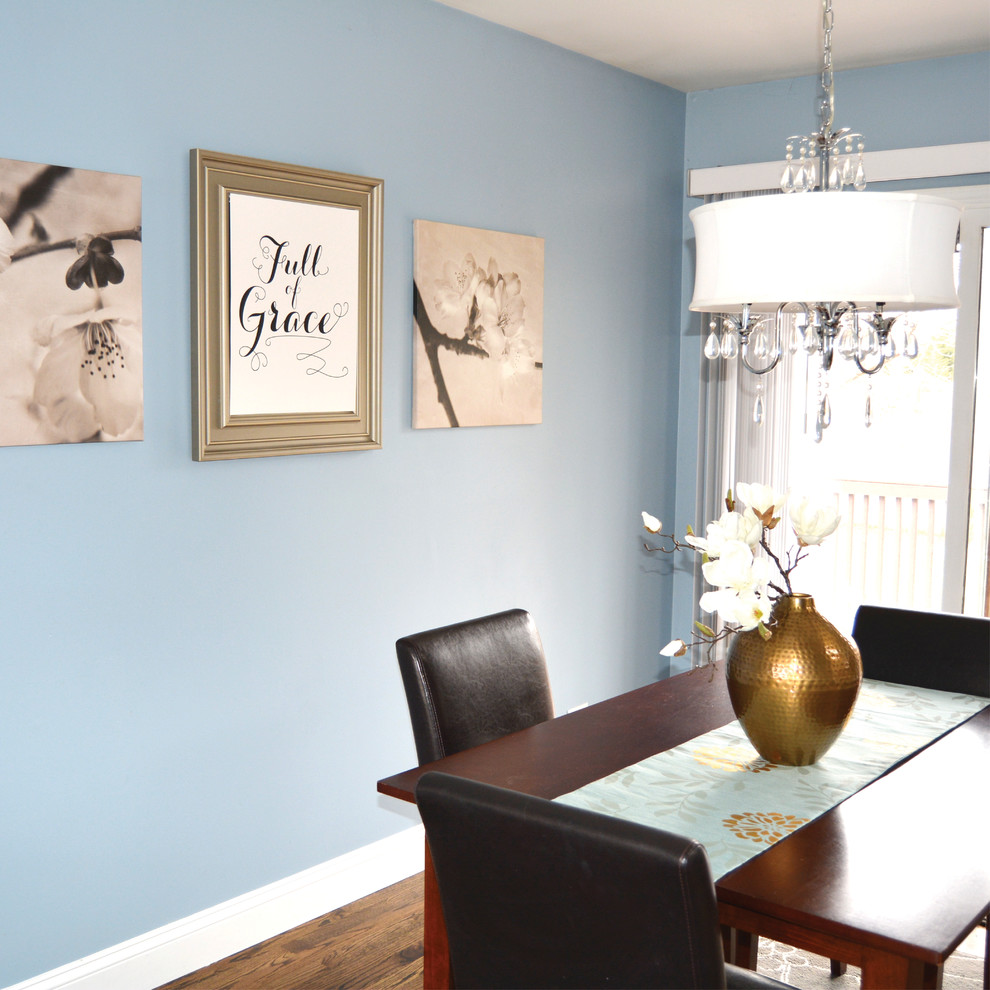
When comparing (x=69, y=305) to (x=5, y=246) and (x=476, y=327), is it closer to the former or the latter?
(x=5, y=246)

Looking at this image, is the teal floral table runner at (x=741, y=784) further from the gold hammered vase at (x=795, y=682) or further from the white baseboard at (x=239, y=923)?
the white baseboard at (x=239, y=923)

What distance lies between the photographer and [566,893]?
4.37 feet

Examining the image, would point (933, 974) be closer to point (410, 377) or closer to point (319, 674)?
point (319, 674)

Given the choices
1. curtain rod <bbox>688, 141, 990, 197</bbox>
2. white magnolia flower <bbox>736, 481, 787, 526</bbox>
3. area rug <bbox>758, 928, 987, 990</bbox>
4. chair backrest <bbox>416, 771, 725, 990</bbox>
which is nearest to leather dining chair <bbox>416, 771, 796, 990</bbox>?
chair backrest <bbox>416, 771, 725, 990</bbox>

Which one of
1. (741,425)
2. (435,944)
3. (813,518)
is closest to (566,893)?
(435,944)

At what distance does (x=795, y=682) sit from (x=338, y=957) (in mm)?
1538

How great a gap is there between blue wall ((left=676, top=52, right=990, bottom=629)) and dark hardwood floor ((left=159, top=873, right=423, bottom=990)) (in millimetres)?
1853

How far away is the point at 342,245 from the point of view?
9.45ft

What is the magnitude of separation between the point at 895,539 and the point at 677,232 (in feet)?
6.77

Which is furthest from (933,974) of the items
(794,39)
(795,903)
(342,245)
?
(794,39)

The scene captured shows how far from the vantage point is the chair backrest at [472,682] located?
2.18 metres

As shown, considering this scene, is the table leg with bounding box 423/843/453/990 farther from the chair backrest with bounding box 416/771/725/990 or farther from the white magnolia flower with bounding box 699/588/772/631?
the white magnolia flower with bounding box 699/588/772/631

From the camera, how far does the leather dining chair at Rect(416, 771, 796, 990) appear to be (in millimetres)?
1248

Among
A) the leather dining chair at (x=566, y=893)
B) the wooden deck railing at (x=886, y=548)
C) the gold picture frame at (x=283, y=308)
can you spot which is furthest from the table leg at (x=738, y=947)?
the wooden deck railing at (x=886, y=548)
